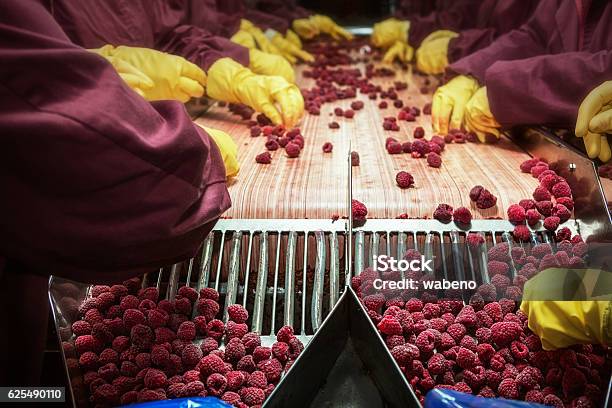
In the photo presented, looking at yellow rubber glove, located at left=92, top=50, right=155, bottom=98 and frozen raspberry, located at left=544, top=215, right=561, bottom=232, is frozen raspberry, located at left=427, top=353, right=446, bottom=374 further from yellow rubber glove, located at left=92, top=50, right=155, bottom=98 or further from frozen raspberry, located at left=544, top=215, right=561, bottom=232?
yellow rubber glove, located at left=92, top=50, right=155, bottom=98

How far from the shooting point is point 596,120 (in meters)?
1.16

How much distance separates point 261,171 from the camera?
1.48 metres

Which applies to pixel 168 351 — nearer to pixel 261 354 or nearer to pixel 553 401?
pixel 261 354

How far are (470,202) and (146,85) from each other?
3.06 feet

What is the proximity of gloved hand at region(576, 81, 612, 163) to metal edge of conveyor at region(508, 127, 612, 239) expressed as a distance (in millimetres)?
30

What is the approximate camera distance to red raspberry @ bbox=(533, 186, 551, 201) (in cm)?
125

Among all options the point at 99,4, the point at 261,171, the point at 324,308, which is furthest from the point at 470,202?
the point at 99,4

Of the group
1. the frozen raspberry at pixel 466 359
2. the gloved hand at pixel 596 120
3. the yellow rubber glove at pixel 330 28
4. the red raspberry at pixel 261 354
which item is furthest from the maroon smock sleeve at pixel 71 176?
the yellow rubber glove at pixel 330 28

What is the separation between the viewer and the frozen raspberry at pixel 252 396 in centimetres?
92

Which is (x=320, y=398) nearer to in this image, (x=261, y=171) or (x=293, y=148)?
(x=261, y=171)

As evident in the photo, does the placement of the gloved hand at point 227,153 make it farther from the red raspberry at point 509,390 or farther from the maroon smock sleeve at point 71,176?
the red raspberry at point 509,390

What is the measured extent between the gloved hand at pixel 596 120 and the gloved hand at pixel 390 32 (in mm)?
1857

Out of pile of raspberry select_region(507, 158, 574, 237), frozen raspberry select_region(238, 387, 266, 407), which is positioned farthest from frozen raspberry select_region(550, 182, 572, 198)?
frozen raspberry select_region(238, 387, 266, 407)

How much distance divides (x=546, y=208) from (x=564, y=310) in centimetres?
37
